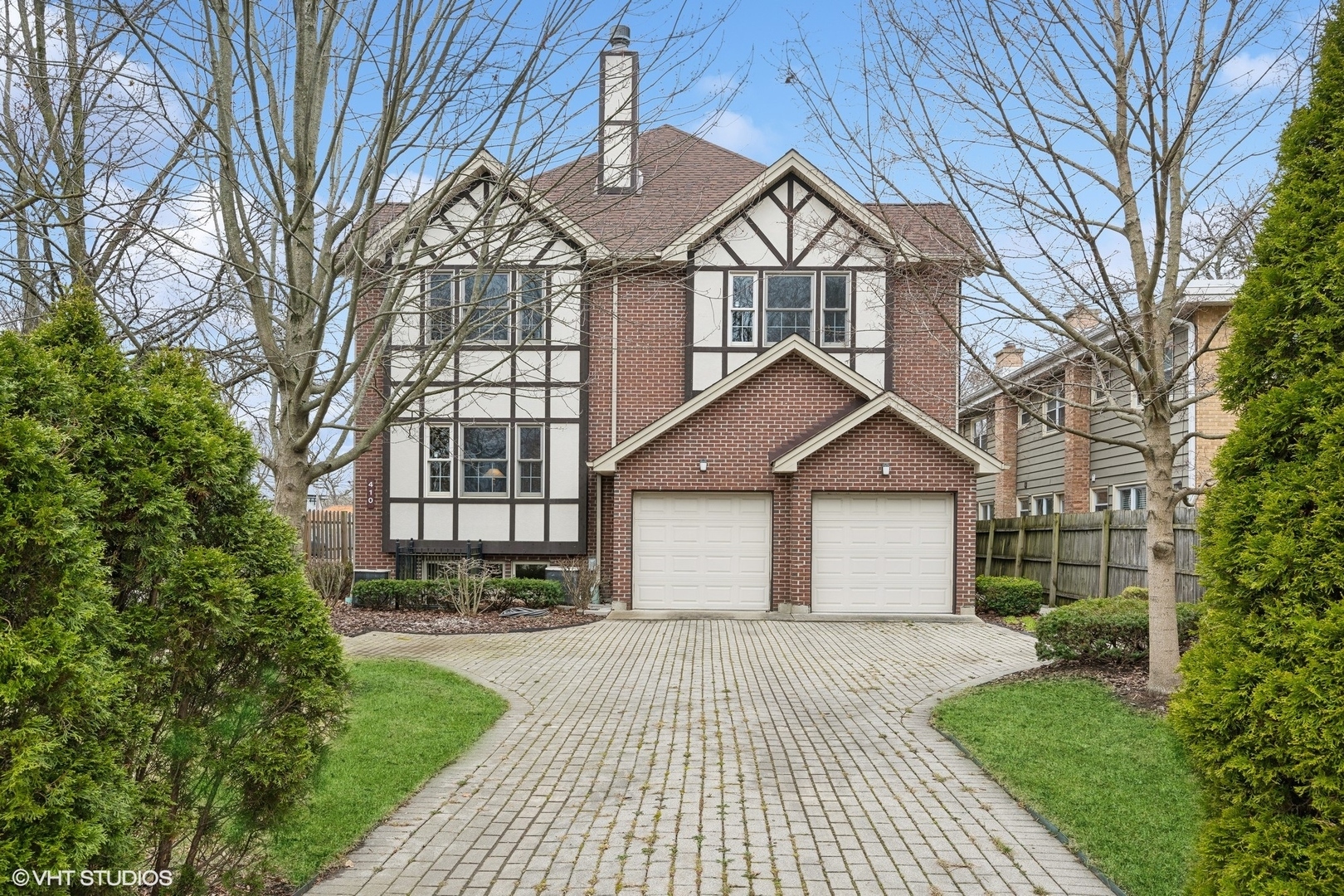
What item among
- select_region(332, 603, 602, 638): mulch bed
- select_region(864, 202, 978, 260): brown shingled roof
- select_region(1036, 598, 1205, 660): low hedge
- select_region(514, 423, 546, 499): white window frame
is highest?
select_region(864, 202, 978, 260): brown shingled roof

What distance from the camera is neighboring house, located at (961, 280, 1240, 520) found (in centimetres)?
1479

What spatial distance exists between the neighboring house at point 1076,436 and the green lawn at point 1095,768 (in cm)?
283

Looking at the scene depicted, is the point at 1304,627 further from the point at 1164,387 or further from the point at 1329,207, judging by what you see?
the point at 1164,387

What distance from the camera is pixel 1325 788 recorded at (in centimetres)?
293

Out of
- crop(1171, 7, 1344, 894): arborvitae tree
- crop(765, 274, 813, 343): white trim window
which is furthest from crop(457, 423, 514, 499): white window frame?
crop(1171, 7, 1344, 894): arborvitae tree

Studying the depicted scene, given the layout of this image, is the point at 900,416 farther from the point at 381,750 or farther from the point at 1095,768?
the point at 381,750

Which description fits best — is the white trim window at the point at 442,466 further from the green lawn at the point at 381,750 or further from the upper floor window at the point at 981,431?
the upper floor window at the point at 981,431

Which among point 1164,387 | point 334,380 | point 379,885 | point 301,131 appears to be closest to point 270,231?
point 301,131

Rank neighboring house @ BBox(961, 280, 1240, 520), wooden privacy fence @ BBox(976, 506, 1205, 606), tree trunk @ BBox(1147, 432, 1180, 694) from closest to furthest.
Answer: tree trunk @ BBox(1147, 432, 1180, 694)
wooden privacy fence @ BBox(976, 506, 1205, 606)
neighboring house @ BBox(961, 280, 1240, 520)

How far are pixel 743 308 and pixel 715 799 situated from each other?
13.8 meters

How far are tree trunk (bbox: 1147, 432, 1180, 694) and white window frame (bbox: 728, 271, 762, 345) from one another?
34.4 ft

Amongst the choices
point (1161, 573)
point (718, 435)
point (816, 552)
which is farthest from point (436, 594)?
point (1161, 573)

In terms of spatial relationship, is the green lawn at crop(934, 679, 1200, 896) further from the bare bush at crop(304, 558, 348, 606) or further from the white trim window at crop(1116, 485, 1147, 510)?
the bare bush at crop(304, 558, 348, 606)

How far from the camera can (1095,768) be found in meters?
6.55
